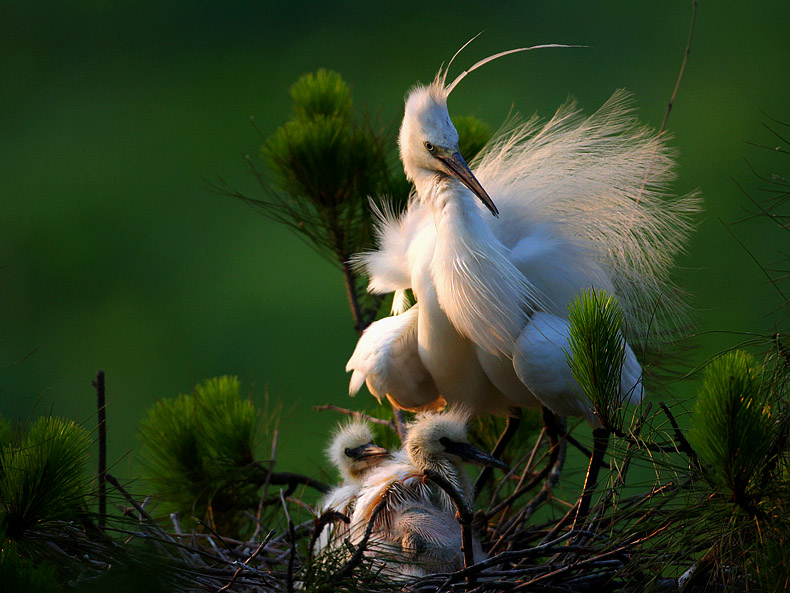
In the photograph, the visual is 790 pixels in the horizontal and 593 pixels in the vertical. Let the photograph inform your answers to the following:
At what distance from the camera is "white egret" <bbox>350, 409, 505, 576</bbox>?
103cm

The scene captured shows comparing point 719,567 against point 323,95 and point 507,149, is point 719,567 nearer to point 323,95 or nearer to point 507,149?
point 507,149

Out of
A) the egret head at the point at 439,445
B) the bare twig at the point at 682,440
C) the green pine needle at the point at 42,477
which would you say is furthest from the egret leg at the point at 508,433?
the green pine needle at the point at 42,477

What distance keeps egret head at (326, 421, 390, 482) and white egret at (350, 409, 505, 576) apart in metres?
0.11

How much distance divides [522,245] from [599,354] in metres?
0.71

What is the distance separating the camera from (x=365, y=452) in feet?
4.29

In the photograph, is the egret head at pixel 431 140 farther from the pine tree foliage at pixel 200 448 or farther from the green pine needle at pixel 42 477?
the green pine needle at pixel 42 477

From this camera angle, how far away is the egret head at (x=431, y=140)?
1.25 meters

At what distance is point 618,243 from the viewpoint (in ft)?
4.50

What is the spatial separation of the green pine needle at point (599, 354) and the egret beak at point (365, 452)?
2.11ft

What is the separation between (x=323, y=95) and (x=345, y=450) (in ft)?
2.34

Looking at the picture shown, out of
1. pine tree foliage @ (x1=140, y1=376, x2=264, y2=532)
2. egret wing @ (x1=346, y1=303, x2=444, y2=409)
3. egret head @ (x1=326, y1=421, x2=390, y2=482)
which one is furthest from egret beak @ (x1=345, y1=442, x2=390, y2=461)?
pine tree foliage @ (x1=140, y1=376, x2=264, y2=532)

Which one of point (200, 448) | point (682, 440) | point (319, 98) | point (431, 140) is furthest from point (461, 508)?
point (319, 98)

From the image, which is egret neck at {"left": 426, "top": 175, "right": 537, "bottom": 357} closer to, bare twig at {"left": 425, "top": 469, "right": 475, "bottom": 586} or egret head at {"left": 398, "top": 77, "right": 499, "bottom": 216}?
egret head at {"left": 398, "top": 77, "right": 499, "bottom": 216}

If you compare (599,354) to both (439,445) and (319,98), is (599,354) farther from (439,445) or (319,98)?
(319,98)
